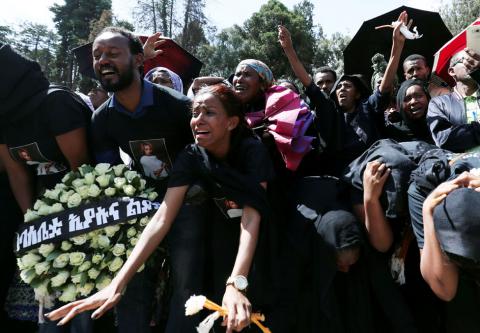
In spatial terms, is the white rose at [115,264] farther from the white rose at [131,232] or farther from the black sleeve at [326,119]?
the black sleeve at [326,119]

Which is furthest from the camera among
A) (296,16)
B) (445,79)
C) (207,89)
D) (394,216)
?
(296,16)

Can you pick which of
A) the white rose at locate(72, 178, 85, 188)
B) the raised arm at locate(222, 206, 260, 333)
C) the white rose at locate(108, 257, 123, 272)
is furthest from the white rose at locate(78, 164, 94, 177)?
the raised arm at locate(222, 206, 260, 333)

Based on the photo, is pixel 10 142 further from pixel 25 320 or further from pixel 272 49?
pixel 272 49

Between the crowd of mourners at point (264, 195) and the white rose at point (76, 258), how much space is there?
1.02 feet

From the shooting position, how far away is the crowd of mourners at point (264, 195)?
210 centimetres

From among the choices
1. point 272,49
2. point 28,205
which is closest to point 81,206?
point 28,205

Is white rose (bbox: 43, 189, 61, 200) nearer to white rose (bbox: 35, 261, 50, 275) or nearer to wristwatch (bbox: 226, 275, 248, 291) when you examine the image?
white rose (bbox: 35, 261, 50, 275)

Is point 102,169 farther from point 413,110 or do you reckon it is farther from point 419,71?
point 419,71

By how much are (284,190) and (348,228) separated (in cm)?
54

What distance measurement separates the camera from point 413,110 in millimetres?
3334

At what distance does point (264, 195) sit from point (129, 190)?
0.94 m

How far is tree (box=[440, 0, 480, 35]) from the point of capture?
16.0 meters

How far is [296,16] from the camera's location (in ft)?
88.1

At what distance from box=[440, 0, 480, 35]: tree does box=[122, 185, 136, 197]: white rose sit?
55.6 feet
